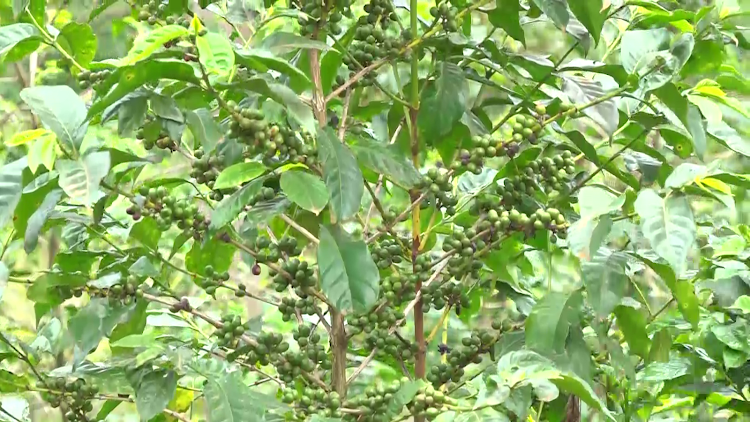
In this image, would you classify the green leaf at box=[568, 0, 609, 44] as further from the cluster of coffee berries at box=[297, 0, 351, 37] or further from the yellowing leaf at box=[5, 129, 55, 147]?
the yellowing leaf at box=[5, 129, 55, 147]

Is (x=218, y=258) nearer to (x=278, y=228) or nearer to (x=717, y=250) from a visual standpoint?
(x=278, y=228)

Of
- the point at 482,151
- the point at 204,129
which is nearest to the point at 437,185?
the point at 482,151

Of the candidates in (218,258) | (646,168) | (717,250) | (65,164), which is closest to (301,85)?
(65,164)

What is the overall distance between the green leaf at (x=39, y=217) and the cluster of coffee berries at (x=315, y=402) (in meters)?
0.32

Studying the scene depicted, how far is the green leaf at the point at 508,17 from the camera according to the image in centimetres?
95

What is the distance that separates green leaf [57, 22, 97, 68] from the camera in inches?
33.4

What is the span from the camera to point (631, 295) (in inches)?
49.8

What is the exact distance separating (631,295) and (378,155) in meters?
0.59

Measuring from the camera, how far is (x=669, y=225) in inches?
27.1

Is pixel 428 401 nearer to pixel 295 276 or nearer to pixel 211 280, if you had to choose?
pixel 295 276

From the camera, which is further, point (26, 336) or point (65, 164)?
point (26, 336)

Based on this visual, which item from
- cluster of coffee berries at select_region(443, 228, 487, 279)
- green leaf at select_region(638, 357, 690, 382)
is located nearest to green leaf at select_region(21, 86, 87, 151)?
cluster of coffee berries at select_region(443, 228, 487, 279)

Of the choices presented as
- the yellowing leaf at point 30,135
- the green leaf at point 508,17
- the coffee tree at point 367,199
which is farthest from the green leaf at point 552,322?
the yellowing leaf at point 30,135

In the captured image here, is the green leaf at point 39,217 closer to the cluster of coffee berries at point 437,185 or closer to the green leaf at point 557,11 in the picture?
the cluster of coffee berries at point 437,185
